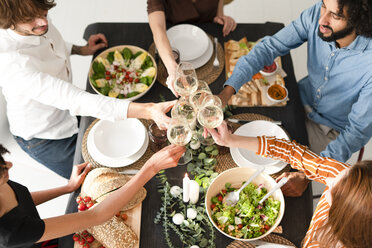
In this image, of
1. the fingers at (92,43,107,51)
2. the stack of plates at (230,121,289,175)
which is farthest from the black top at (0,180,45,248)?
the fingers at (92,43,107,51)

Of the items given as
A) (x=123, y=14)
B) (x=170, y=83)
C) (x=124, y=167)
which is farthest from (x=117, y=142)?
(x=123, y=14)

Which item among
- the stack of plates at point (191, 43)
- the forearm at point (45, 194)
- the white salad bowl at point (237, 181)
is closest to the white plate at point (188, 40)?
the stack of plates at point (191, 43)

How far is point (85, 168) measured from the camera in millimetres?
1610

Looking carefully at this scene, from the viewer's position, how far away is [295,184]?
149 centimetres

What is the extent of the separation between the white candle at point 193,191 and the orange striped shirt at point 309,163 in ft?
1.12

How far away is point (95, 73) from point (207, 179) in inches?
34.1

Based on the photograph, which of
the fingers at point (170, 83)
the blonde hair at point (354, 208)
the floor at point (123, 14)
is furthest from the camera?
the floor at point (123, 14)

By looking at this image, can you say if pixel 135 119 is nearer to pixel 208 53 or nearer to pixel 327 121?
pixel 208 53

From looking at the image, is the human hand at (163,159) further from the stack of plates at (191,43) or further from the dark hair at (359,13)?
the dark hair at (359,13)

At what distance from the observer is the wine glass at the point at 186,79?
155cm

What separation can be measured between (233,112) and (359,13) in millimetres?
714

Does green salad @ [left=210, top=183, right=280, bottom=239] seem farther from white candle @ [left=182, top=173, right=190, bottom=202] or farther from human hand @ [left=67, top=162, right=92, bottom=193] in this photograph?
human hand @ [left=67, top=162, right=92, bottom=193]

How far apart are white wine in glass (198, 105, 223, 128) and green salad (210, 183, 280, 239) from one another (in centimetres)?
28

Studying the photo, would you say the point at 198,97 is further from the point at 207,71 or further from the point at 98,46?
the point at 98,46
